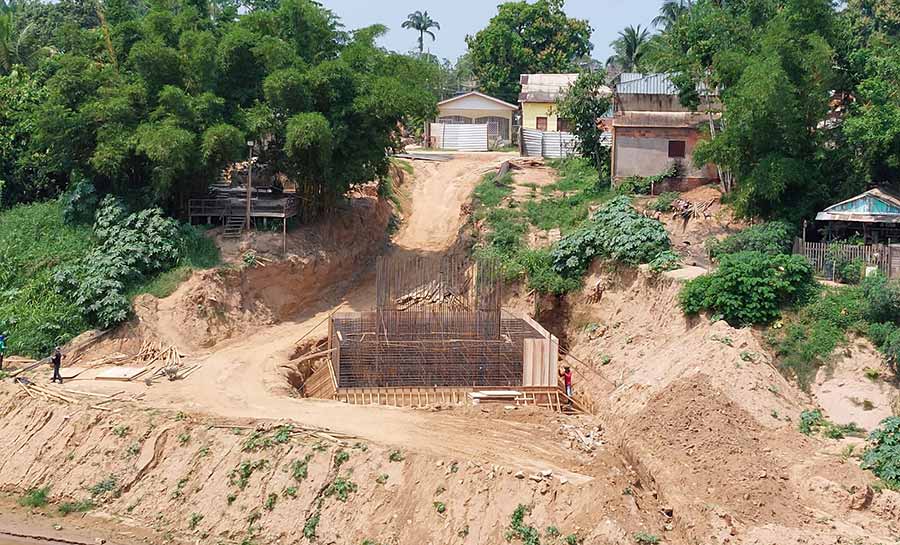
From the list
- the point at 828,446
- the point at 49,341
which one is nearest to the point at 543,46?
the point at 49,341

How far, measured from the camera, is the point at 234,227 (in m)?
29.2

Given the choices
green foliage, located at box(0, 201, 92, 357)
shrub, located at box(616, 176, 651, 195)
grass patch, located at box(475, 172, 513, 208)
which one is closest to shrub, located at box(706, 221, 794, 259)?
shrub, located at box(616, 176, 651, 195)

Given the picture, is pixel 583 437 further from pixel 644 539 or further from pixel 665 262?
pixel 665 262

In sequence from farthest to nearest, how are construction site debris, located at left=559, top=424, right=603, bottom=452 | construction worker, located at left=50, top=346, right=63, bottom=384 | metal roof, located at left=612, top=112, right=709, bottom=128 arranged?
metal roof, located at left=612, top=112, right=709, bottom=128, construction worker, located at left=50, top=346, right=63, bottom=384, construction site debris, located at left=559, top=424, right=603, bottom=452

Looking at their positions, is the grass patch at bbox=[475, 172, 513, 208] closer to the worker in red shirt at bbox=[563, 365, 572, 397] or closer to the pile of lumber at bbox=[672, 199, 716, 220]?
the pile of lumber at bbox=[672, 199, 716, 220]

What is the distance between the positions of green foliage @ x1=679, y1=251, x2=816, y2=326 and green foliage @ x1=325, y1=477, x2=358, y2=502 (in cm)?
895

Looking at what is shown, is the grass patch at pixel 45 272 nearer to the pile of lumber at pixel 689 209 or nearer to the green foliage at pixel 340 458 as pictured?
the green foliage at pixel 340 458

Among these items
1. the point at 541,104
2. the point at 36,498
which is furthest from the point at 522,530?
the point at 541,104

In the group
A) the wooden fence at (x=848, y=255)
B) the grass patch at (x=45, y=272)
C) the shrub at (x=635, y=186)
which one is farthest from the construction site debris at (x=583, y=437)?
the shrub at (x=635, y=186)

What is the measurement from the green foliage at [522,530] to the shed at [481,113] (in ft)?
113

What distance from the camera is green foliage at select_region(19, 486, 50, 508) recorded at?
768 inches

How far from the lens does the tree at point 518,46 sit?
57.0 m

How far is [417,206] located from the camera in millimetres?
37500

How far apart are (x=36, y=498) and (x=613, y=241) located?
1521 centimetres
